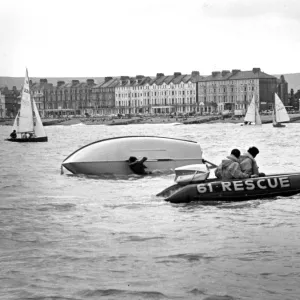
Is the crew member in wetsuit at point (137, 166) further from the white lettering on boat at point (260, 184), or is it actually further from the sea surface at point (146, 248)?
the white lettering on boat at point (260, 184)

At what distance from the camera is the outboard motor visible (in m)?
20.6

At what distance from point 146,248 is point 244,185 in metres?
5.48

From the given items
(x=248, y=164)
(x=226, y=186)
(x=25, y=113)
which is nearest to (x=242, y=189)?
(x=226, y=186)

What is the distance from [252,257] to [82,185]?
13811 mm

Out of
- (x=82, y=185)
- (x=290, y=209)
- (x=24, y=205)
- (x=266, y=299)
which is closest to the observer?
(x=266, y=299)

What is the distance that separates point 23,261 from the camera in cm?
1428

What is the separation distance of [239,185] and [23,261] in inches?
283

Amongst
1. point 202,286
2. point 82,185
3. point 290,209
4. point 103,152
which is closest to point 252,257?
point 202,286

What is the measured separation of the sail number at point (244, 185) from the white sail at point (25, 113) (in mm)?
51545

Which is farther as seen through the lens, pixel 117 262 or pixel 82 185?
pixel 82 185

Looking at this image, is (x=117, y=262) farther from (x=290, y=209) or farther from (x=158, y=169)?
(x=158, y=169)

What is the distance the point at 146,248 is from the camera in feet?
49.8

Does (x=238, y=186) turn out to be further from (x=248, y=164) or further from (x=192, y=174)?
(x=192, y=174)

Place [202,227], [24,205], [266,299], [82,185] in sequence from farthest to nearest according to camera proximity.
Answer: [82,185] < [24,205] < [202,227] < [266,299]
